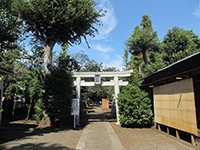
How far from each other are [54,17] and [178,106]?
903 centimetres

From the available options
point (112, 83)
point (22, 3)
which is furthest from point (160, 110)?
point (22, 3)

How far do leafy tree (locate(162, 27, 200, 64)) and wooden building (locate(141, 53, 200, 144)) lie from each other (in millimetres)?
8800

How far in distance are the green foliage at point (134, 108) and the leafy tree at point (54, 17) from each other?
605 cm

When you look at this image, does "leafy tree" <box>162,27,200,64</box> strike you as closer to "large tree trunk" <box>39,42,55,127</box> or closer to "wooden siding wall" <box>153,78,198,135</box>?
"wooden siding wall" <box>153,78,198,135</box>

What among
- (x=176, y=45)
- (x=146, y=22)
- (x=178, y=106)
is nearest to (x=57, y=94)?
(x=178, y=106)

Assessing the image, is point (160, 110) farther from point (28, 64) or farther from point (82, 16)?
point (28, 64)

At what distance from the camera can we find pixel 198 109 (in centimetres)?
787

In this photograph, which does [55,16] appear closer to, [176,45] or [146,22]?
[176,45]

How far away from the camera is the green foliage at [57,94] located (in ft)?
30.9

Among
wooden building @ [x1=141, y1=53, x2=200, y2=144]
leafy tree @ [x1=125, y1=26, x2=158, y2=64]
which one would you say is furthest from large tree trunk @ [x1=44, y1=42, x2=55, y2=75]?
leafy tree @ [x1=125, y1=26, x2=158, y2=64]

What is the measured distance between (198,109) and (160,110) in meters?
1.89

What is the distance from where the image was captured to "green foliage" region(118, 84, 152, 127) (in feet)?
30.5

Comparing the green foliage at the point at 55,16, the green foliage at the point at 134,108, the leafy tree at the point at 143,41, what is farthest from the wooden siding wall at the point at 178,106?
the leafy tree at the point at 143,41

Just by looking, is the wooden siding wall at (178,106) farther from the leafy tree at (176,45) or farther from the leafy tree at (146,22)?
the leafy tree at (146,22)
